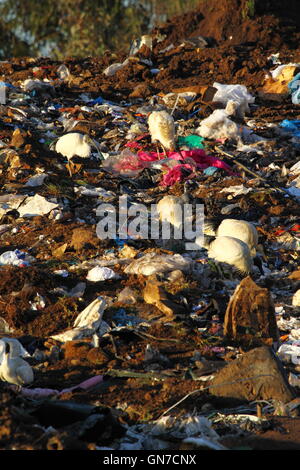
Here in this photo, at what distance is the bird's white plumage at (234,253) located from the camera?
497 cm

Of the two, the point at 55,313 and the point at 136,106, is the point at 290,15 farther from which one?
the point at 55,313

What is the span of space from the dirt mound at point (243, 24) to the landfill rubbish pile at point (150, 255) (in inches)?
17.3

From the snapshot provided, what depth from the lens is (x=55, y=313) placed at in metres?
4.41

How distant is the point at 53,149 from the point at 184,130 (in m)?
1.33

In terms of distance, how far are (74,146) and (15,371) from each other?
3772 mm

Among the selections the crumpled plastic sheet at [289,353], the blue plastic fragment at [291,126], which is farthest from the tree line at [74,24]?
the crumpled plastic sheet at [289,353]

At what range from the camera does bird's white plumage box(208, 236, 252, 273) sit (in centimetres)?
497

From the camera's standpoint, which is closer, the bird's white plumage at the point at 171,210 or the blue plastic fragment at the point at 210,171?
the bird's white plumage at the point at 171,210

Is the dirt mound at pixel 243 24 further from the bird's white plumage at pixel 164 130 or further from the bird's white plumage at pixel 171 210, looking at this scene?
the bird's white plumage at pixel 171 210

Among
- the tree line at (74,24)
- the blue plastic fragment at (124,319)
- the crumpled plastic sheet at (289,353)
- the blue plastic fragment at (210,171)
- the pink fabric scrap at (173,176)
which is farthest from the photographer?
the tree line at (74,24)

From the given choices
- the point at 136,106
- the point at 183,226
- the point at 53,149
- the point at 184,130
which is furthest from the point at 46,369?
the point at 136,106

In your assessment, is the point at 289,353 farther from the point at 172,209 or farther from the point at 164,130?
the point at 164,130

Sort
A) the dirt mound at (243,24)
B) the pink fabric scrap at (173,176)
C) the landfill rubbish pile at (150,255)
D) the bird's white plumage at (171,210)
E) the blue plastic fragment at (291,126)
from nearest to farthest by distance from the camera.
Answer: the landfill rubbish pile at (150,255) < the bird's white plumage at (171,210) < the pink fabric scrap at (173,176) < the blue plastic fragment at (291,126) < the dirt mound at (243,24)
